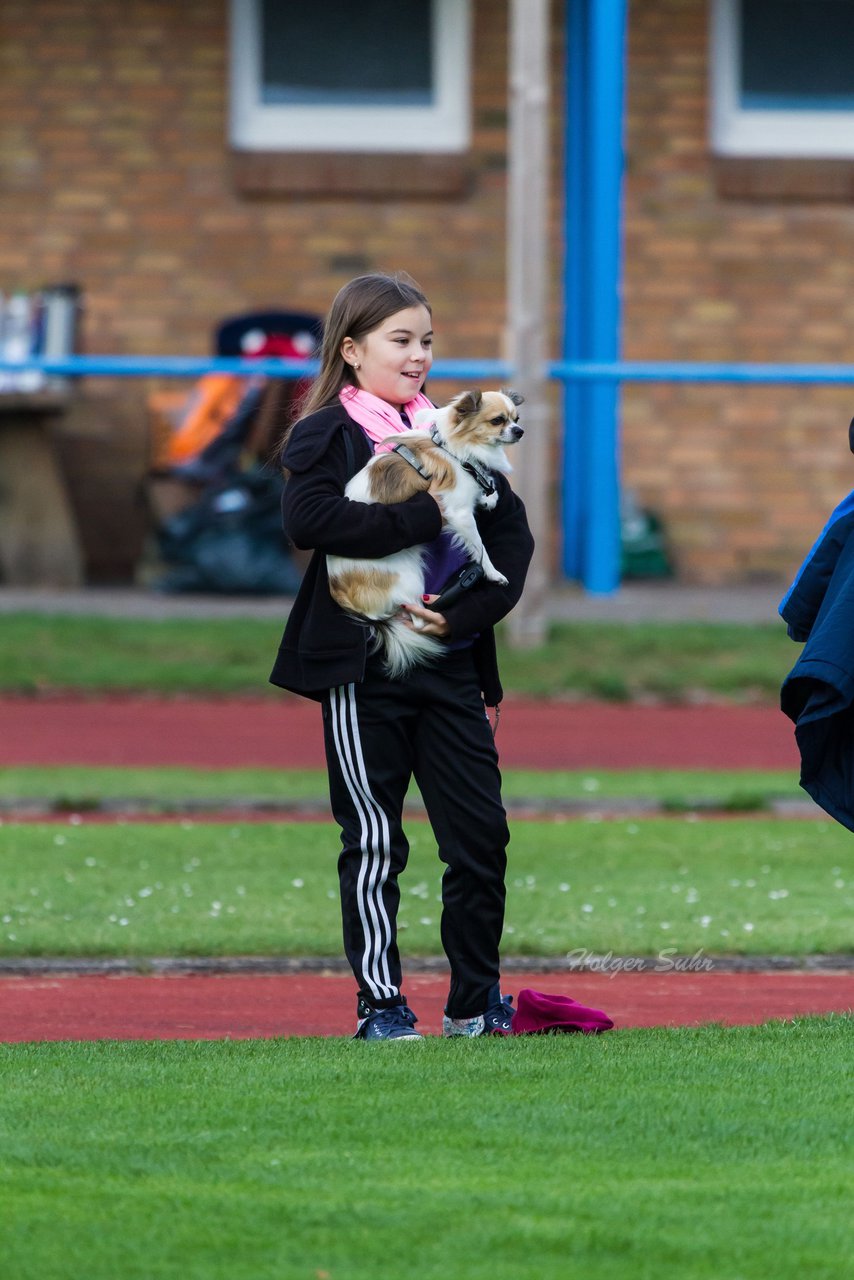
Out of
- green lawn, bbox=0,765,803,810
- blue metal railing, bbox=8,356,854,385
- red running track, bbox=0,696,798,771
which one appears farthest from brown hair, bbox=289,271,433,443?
blue metal railing, bbox=8,356,854,385

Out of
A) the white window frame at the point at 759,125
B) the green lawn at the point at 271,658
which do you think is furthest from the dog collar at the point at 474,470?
the white window frame at the point at 759,125

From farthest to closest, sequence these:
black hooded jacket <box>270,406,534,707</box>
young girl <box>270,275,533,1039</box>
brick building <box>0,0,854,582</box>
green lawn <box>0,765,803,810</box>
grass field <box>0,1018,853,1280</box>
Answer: brick building <box>0,0,854,582</box>, green lawn <box>0,765,803,810</box>, young girl <box>270,275,533,1039</box>, black hooded jacket <box>270,406,534,707</box>, grass field <box>0,1018,853,1280</box>

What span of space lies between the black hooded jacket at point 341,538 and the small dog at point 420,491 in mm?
39

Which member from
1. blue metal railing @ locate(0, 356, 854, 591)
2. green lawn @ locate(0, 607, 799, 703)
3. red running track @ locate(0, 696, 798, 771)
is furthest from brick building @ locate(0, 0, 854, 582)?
red running track @ locate(0, 696, 798, 771)

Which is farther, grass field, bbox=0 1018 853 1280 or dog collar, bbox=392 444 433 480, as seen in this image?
dog collar, bbox=392 444 433 480

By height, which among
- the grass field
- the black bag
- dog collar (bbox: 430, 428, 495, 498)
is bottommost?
the grass field

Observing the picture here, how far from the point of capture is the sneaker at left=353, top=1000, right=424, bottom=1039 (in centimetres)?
505

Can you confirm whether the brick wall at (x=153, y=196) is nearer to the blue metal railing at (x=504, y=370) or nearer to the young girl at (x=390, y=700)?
the blue metal railing at (x=504, y=370)

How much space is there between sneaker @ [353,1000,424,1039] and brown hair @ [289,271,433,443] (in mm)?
1373

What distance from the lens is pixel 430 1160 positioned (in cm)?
395

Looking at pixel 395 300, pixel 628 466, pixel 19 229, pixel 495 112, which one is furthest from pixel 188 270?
pixel 395 300

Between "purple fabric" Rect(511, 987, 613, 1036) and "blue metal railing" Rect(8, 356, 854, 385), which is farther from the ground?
"blue metal railing" Rect(8, 356, 854, 385)

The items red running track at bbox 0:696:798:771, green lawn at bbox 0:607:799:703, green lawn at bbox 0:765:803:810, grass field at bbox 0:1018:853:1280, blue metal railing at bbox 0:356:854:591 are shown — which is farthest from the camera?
blue metal railing at bbox 0:356:854:591

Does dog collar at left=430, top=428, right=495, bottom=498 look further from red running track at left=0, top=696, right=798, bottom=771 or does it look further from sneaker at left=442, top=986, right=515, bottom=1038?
red running track at left=0, top=696, right=798, bottom=771
